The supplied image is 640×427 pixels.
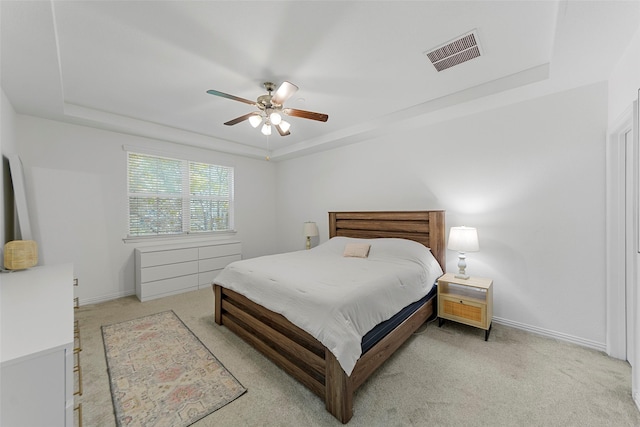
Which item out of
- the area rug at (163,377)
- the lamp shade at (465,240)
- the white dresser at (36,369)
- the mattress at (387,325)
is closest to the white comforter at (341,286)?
the mattress at (387,325)

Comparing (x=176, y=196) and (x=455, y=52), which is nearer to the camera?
(x=455, y=52)

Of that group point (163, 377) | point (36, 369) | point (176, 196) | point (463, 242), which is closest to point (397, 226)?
point (463, 242)

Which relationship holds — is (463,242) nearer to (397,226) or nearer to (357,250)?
(397,226)

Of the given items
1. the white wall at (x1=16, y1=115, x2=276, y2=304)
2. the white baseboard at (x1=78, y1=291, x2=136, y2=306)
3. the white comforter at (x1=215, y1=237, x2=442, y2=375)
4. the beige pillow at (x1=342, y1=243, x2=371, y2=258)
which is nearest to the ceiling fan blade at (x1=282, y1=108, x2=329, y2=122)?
the white comforter at (x1=215, y1=237, x2=442, y2=375)

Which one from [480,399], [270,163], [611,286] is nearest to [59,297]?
[480,399]

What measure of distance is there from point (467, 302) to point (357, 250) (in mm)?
1316

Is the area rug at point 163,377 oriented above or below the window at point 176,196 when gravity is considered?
below

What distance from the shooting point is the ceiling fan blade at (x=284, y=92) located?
198 cm

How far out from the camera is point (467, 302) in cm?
253

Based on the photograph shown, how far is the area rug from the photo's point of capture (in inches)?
63.1

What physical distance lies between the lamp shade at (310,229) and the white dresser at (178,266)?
4.46ft

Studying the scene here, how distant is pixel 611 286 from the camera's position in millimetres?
2150

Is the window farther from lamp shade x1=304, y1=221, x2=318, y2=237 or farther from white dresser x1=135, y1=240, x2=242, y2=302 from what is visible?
lamp shade x1=304, y1=221, x2=318, y2=237

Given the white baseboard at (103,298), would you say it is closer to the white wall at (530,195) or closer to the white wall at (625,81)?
the white wall at (530,195)
